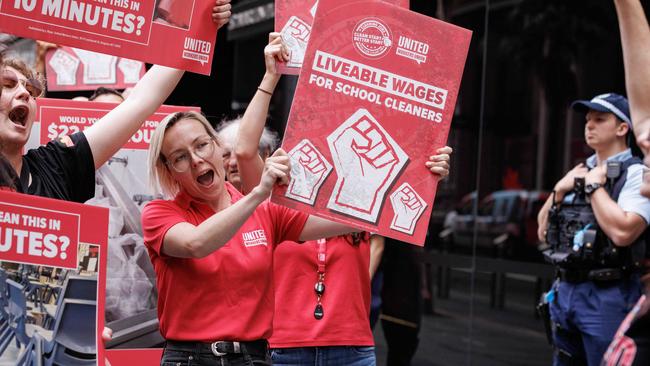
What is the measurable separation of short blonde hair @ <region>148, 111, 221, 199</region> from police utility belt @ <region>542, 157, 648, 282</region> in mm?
2441

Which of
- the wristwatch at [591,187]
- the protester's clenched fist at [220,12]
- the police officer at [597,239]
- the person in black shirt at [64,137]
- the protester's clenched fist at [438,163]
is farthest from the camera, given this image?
the wristwatch at [591,187]

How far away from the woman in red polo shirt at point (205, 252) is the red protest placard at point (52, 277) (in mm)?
445

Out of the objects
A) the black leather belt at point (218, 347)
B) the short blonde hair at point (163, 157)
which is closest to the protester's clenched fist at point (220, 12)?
the short blonde hair at point (163, 157)

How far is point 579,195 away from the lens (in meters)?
5.28

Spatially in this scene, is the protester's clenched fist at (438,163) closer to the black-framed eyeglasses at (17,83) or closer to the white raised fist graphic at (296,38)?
the white raised fist graphic at (296,38)

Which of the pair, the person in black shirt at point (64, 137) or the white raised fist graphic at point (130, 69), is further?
the white raised fist graphic at point (130, 69)

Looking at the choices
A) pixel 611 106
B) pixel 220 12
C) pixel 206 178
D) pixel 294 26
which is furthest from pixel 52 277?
pixel 611 106

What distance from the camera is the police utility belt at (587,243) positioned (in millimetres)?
5039

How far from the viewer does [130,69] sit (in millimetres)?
5215

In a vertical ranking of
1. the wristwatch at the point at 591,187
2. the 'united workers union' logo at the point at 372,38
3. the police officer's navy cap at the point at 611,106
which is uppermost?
the police officer's navy cap at the point at 611,106

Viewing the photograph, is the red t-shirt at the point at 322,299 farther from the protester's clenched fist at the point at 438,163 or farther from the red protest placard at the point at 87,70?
the red protest placard at the point at 87,70

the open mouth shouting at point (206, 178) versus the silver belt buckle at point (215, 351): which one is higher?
the open mouth shouting at point (206, 178)

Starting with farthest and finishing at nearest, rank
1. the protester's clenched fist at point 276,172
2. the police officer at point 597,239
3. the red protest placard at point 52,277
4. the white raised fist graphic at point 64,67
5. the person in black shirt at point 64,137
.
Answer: the white raised fist graphic at point 64,67 < the police officer at point 597,239 < the protester's clenched fist at point 276,172 < the person in black shirt at point 64,137 < the red protest placard at point 52,277

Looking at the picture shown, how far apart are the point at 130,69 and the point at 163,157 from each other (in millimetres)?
1978
